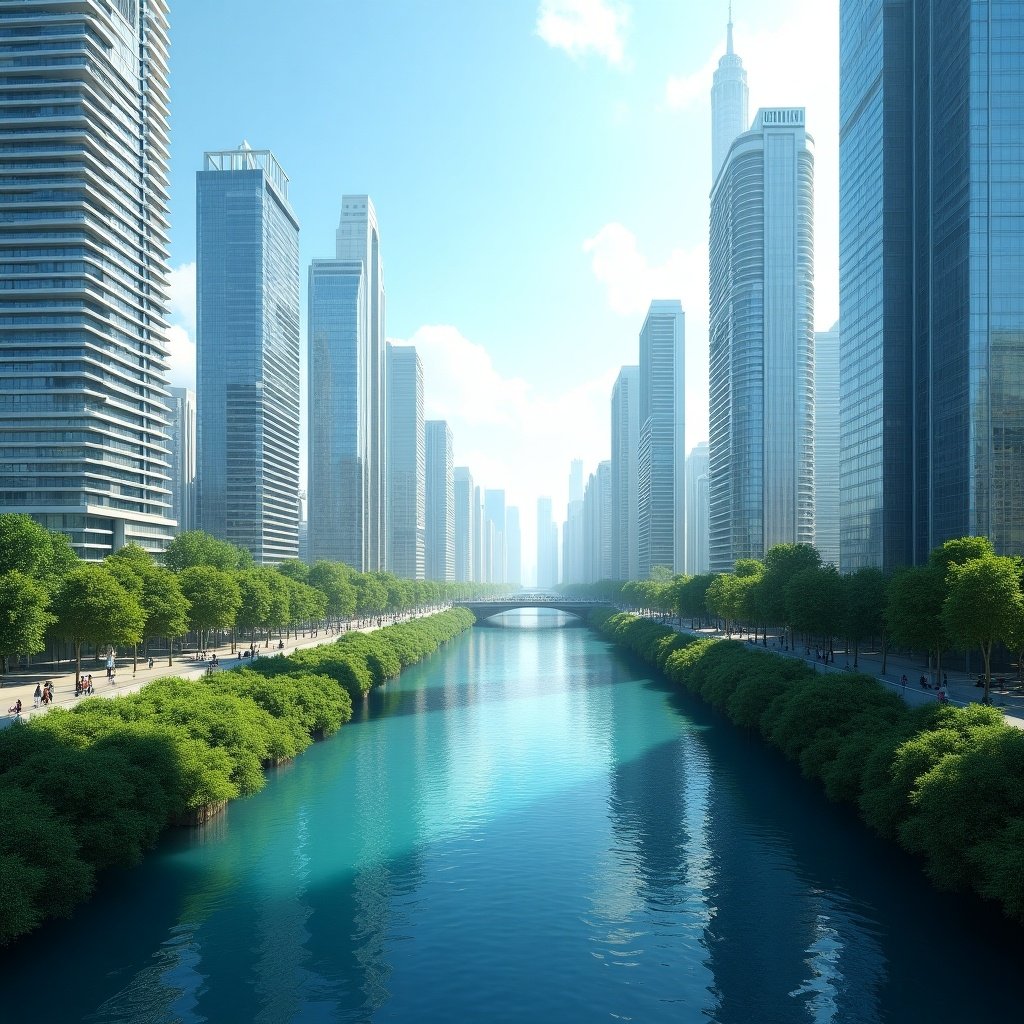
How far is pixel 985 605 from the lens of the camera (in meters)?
58.0

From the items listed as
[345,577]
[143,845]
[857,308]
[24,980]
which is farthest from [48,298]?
[857,308]

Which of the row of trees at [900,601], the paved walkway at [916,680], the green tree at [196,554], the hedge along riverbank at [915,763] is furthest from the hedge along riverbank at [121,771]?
the green tree at [196,554]

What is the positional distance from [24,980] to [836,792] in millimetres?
42993

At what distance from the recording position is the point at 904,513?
373 ft

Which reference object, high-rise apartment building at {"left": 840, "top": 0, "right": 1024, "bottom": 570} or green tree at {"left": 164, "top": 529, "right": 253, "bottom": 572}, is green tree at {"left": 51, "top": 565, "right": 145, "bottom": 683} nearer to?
green tree at {"left": 164, "top": 529, "right": 253, "bottom": 572}

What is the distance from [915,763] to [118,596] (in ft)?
216

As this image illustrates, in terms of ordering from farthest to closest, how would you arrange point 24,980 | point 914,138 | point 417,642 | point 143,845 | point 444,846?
point 417,642 < point 914,138 < point 444,846 < point 143,845 < point 24,980

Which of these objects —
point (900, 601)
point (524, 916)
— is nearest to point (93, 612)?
point (524, 916)

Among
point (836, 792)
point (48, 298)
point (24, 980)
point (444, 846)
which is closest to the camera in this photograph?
point (24, 980)

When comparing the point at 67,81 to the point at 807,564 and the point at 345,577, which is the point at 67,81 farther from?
the point at 807,564

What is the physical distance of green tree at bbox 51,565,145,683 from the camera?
229ft

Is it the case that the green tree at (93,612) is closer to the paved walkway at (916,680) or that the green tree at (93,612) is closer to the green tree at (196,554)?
the green tree at (196,554)

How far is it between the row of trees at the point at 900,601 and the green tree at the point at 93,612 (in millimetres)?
70104

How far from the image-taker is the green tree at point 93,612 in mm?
69688
